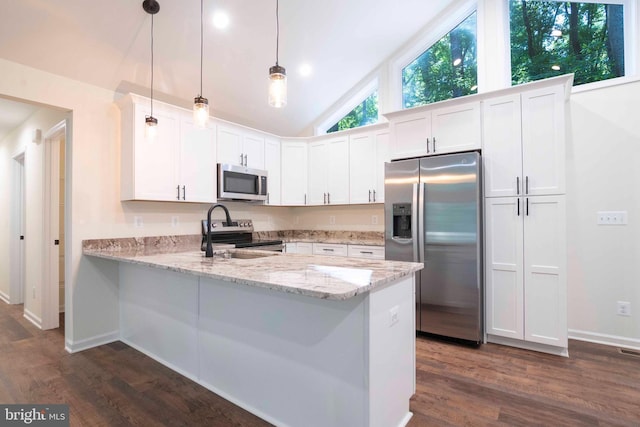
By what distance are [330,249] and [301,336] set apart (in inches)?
97.5

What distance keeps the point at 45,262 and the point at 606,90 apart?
5.98 metres

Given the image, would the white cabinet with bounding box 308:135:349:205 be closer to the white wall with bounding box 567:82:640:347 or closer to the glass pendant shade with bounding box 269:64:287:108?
the white wall with bounding box 567:82:640:347

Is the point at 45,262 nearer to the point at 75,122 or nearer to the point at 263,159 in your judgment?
the point at 75,122

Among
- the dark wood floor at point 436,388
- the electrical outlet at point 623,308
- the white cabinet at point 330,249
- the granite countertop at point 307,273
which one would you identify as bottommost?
the dark wood floor at point 436,388

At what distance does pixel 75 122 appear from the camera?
2.87 meters

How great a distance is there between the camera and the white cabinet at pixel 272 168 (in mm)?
4375

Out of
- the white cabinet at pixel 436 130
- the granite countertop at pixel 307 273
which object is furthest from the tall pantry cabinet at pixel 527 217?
the granite countertop at pixel 307 273

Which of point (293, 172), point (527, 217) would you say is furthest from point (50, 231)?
point (527, 217)

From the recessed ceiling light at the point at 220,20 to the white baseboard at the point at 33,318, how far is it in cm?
366

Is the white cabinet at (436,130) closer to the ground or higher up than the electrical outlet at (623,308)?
higher up

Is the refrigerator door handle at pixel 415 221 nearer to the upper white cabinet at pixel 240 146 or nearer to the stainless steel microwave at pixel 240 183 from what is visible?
the stainless steel microwave at pixel 240 183

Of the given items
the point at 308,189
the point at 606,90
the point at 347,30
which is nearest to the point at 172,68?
the point at 347,30

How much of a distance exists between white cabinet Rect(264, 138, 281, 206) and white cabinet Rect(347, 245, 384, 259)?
128 cm

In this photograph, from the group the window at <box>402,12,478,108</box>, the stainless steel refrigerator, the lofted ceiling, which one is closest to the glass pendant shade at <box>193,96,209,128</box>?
the lofted ceiling
